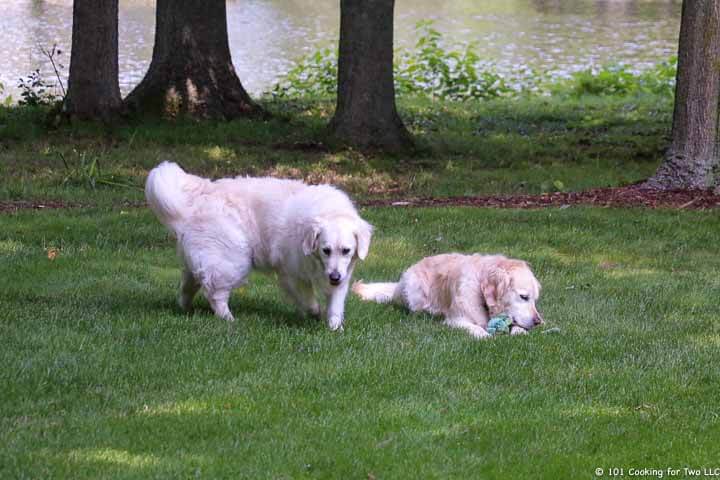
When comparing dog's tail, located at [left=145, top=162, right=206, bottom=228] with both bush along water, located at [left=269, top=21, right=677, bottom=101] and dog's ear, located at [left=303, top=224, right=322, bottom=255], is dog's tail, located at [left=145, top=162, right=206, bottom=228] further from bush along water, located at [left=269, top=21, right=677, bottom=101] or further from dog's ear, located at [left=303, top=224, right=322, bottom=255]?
bush along water, located at [left=269, top=21, right=677, bottom=101]

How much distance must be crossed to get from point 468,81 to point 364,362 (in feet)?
61.8

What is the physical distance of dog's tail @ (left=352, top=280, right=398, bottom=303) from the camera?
8.45 m

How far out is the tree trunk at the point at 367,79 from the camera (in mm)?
14969

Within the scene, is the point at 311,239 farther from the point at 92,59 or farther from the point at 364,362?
the point at 92,59

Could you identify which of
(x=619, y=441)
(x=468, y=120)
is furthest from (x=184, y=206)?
(x=468, y=120)

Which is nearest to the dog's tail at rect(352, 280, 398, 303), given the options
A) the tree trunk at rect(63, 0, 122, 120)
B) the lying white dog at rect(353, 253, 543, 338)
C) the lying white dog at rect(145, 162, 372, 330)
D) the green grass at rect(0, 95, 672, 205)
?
the lying white dog at rect(353, 253, 543, 338)

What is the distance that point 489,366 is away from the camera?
256 inches

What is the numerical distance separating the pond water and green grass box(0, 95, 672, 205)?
687cm

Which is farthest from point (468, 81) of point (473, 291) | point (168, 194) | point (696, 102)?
point (168, 194)

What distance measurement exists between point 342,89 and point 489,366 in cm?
934

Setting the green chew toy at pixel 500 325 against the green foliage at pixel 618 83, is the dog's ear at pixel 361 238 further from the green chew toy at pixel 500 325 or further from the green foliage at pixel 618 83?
the green foliage at pixel 618 83

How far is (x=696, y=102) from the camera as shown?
12.7 m

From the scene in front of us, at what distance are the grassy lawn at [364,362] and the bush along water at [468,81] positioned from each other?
12.0 meters

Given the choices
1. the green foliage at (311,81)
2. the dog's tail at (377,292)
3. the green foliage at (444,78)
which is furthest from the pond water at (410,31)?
the dog's tail at (377,292)
